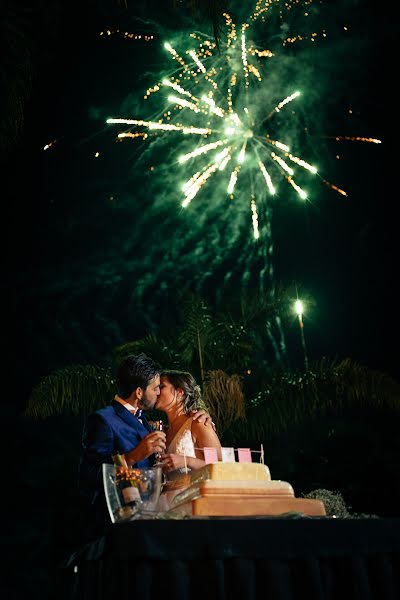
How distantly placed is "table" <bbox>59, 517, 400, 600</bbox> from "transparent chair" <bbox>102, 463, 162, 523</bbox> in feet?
0.41

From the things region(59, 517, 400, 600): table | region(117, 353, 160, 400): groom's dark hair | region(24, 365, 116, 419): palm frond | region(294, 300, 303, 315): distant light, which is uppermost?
region(294, 300, 303, 315): distant light

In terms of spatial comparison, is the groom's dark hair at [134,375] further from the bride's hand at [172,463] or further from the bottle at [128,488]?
the bottle at [128,488]

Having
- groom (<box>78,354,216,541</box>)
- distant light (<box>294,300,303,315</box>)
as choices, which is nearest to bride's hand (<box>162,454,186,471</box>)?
groom (<box>78,354,216,541</box>)

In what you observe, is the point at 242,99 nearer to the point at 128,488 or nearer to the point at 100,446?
the point at 100,446

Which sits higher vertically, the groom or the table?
the groom

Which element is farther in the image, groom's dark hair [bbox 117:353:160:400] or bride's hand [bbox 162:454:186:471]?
groom's dark hair [bbox 117:353:160:400]

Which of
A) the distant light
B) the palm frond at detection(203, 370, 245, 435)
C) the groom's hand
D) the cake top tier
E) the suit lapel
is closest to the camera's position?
the cake top tier

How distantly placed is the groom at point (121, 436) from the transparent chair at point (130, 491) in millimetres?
497

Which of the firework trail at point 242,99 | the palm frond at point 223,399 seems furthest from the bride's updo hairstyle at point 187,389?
the firework trail at point 242,99

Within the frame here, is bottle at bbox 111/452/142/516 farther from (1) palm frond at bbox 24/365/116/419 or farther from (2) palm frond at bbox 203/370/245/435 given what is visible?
(1) palm frond at bbox 24/365/116/419

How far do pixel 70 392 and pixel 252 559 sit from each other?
9094 millimetres

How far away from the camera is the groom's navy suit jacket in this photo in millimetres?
3264

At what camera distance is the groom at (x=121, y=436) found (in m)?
3.01

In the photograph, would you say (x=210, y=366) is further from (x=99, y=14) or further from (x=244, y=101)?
(x=99, y=14)
